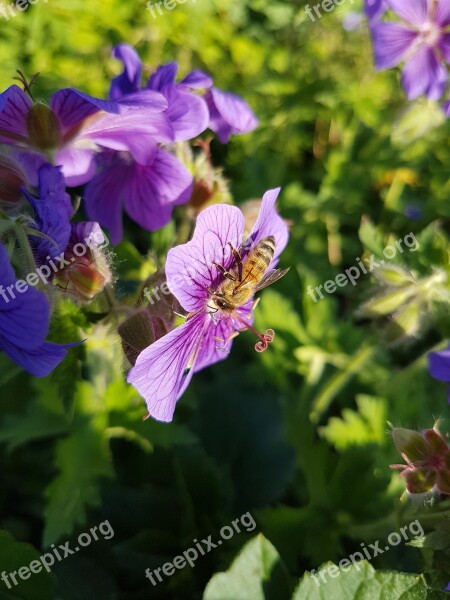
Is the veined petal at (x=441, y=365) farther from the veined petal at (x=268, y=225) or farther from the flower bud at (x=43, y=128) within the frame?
the flower bud at (x=43, y=128)

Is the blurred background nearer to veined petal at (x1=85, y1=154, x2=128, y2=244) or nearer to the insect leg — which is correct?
veined petal at (x1=85, y1=154, x2=128, y2=244)

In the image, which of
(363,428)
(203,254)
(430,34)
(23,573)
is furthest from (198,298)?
(430,34)

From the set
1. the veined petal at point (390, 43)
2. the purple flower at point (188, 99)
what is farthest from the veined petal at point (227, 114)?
the veined petal at point (390, 43)

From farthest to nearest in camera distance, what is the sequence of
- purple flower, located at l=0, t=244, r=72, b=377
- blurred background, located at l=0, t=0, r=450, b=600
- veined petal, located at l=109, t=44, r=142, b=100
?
blurred background, located at l=0, t=0, r=450, b=600 → veined petal, located at l=109, t=44, r=142, b=100 → purple flower, located at l=0, t=244, r=72, b=377

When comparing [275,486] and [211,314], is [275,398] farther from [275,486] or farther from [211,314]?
[211,314]

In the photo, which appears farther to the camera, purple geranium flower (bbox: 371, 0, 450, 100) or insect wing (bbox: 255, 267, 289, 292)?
purple geranium flower (bbox: 371, 0, 450, 100)

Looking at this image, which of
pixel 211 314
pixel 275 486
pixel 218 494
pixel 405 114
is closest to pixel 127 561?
pixel 218 494

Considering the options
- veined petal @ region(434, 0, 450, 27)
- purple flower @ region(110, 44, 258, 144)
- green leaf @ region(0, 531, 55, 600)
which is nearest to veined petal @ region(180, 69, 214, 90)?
purple flower @ region(110, 44, 258, 144)
